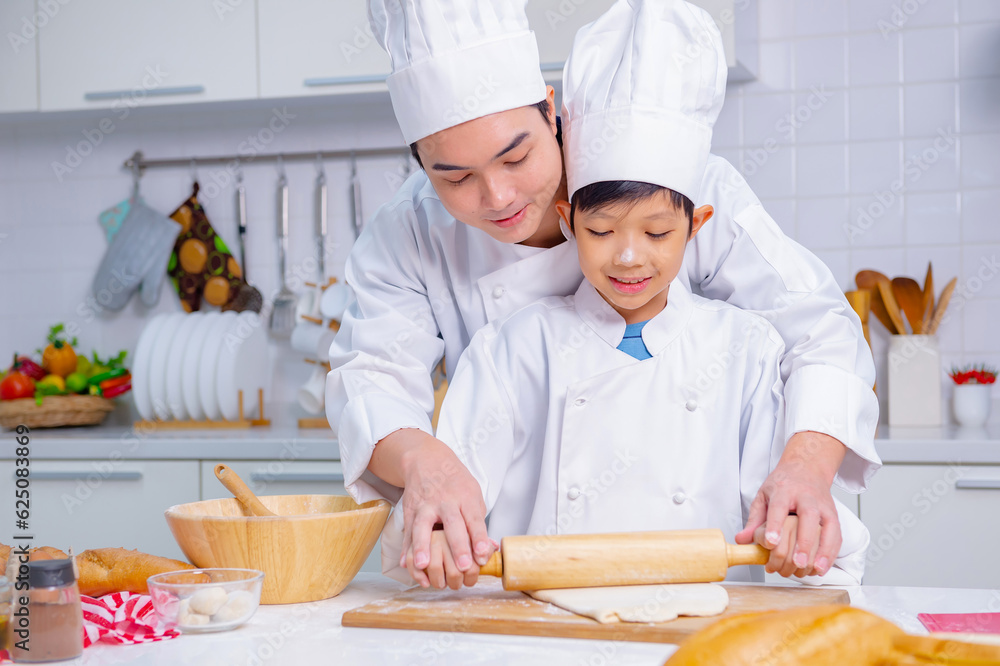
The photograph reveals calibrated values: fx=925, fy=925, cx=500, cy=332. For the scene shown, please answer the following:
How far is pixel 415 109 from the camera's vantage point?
983 mm

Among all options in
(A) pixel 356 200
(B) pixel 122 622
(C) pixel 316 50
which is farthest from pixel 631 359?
(A) pixel 356 200

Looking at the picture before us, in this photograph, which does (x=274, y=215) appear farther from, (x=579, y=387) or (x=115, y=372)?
(x=579, y=387)

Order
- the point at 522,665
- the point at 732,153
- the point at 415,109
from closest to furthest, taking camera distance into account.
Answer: the point at 522,665
the point at 415,109
the point at 732,153

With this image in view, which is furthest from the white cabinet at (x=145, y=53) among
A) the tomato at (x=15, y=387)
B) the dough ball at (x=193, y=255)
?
the tomato at (x=15, y=387)

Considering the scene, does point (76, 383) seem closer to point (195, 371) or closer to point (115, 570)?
point (195, 371)

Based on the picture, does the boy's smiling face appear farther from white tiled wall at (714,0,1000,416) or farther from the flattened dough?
white tiled wall at (714,0,1000,416)

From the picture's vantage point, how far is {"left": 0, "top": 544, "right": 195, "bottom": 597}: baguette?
89cm

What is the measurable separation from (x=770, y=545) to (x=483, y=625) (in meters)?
0.27

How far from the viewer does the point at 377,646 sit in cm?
75

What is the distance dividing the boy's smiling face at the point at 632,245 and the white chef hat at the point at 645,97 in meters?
0.03

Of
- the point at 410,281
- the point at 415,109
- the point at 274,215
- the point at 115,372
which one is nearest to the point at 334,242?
the point at 274,215

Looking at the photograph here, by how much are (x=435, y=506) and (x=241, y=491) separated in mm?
218

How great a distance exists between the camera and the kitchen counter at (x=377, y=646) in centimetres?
71

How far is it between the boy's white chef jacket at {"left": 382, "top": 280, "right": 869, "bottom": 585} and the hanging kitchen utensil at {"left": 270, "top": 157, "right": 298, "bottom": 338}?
5.12 ft
